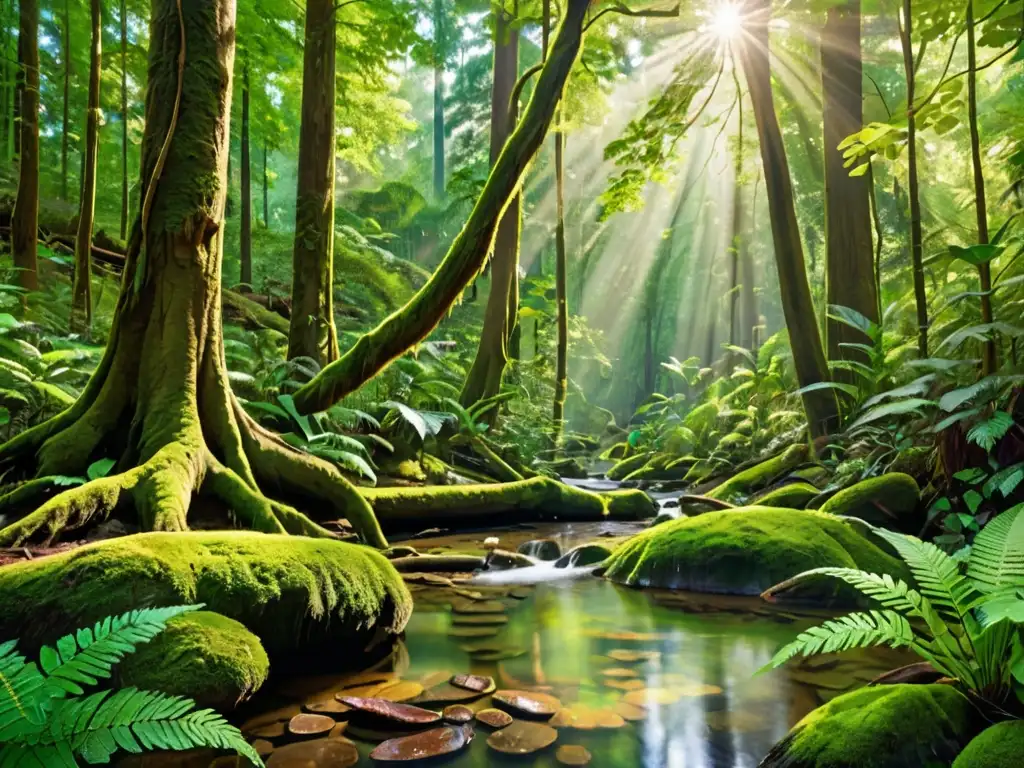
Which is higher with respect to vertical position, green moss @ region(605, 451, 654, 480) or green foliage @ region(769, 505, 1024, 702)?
green foliage @ region(769, 505, 1024, 702)

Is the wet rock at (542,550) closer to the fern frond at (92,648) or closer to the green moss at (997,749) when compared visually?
the green moss at (997,749)

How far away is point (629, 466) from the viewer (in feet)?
55.0

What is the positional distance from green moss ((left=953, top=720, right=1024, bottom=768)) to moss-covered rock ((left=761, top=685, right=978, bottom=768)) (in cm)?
12

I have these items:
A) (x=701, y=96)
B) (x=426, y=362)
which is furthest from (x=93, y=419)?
(x=701, y=96)

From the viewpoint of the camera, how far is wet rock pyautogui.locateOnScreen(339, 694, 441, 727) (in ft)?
8.34

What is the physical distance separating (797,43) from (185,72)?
10717 mm

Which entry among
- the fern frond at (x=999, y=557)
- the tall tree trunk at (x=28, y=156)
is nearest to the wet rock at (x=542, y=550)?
the fern frond at (x=999, y=557)

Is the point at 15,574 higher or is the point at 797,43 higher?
the point at 797,43

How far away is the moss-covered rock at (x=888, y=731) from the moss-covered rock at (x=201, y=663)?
1.89 meters

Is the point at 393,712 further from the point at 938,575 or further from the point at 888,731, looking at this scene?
the point at 938,575

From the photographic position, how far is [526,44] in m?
23.0

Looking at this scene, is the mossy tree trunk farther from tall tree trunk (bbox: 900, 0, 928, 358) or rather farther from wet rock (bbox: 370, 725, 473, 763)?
tall tree trunk (bbox: 900, 0, 928, 358)

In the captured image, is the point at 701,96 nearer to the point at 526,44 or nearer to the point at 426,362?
the point at 526,44

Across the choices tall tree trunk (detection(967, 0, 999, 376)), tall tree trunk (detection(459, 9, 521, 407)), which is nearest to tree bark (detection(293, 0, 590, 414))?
tall tree trunk (detection(967, 0, 999, 376))
